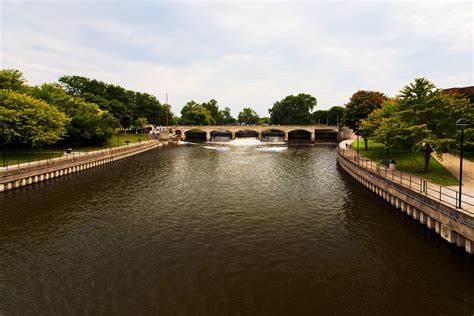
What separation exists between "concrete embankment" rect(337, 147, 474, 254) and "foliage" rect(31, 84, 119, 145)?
66.9 m

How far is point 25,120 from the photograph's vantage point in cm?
4872

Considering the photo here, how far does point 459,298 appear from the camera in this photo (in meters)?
14.9

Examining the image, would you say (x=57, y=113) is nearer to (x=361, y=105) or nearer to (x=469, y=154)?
(x=469, y=154)

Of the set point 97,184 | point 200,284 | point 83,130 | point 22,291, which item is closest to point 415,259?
point 200,284


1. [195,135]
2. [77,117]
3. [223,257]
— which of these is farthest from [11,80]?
[195,135]

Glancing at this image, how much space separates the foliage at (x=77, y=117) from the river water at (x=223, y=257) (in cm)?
3867

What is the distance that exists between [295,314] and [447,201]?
17021mm

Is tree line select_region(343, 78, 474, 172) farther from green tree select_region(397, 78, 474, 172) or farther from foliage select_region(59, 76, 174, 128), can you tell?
foliage select_region(59, 76, 174, 128)

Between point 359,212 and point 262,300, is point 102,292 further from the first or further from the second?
point 359,212

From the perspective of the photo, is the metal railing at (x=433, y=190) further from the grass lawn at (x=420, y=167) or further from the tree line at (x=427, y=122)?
the tree line at (x=427, y=122)

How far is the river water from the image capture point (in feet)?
48.4

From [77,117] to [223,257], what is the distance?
68062mm

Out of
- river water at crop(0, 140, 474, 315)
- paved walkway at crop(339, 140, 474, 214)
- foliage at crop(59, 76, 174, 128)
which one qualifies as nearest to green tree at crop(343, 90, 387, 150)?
paved walkway at crop(339, 140, 474, 214)

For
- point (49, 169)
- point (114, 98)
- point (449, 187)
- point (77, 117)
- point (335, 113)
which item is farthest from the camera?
point (335, 113)
